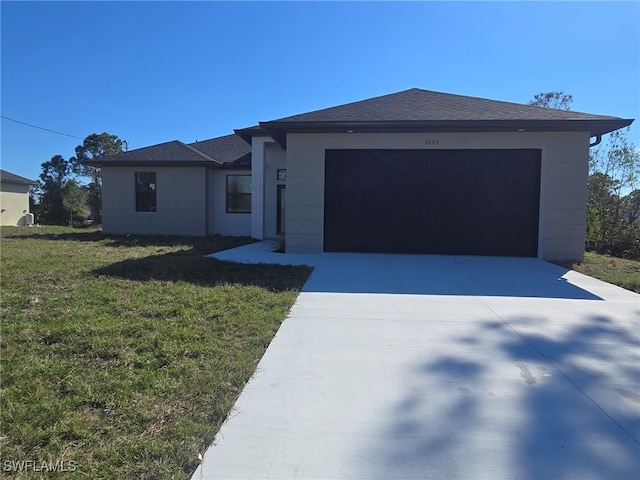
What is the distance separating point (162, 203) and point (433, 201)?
35.0 feet

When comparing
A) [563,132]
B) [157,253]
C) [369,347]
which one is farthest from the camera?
[157,253]

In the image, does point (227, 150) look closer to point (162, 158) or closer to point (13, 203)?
point (162, 158)

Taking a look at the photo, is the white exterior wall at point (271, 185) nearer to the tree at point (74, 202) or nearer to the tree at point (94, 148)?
the tree at point (74, 202)

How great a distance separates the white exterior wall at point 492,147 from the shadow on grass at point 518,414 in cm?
628

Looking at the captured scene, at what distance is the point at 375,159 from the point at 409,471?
28.5ft

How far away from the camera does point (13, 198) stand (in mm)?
22234

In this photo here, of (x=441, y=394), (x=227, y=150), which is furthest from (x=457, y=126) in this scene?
(x=227, y=150)

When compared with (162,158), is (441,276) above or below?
below

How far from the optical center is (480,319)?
4.78 m

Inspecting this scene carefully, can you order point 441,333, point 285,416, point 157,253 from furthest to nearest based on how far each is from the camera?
point 157,253 → point 441,333 → point 285,416

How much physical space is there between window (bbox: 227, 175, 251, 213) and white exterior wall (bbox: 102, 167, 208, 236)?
107 centimetres

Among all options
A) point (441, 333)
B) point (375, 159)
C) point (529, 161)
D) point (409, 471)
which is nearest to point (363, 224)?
point (375, 159)

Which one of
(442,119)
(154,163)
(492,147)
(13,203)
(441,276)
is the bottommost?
(441,276)

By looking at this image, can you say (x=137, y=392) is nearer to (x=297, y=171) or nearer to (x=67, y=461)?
(x=67, y=461)
